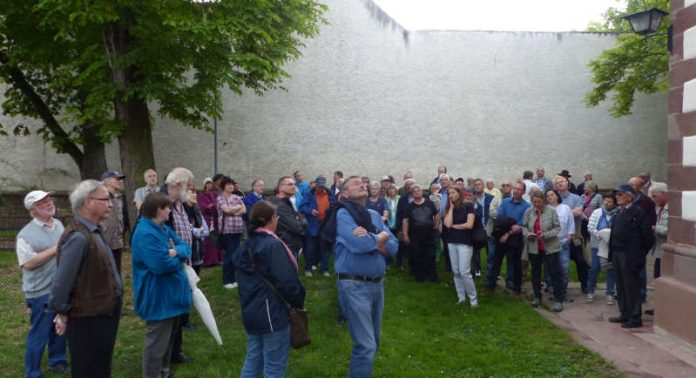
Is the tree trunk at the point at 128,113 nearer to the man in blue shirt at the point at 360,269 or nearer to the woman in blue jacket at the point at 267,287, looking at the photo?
the man in blue shirt at the point at 360,269

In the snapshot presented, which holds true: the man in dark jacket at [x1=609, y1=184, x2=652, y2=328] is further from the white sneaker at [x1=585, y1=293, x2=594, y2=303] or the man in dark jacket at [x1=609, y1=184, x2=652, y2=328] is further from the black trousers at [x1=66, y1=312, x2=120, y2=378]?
the black trousers at [x1=66, y1=312, x2=120, y2=378]

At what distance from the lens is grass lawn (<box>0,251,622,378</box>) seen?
5855 mm

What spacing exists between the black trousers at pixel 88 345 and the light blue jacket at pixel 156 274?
724 mm

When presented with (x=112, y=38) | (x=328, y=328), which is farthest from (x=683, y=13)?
(x=112, y=38)

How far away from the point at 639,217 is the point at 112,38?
1103 centimetres

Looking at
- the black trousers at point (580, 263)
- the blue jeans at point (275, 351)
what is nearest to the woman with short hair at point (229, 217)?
the blue jeans at point (275, 351)

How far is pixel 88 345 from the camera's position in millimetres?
3939

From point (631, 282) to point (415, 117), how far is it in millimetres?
12616

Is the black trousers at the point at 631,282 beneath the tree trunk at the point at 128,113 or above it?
beneath

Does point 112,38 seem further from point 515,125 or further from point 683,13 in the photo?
point 515,125

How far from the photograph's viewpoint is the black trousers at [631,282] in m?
7.48

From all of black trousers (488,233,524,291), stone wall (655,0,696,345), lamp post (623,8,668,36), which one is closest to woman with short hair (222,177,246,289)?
black trousers (488,233,524,291)

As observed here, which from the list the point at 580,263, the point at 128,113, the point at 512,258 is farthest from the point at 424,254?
the point at 128,113

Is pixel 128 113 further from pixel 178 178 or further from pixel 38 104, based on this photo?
pixel 178 178
